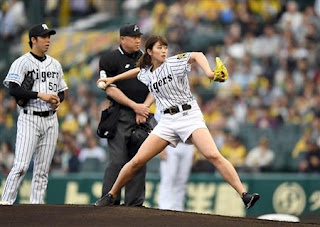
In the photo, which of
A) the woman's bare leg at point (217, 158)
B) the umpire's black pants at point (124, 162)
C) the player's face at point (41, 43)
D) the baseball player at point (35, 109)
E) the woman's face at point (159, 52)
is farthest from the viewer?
the umpire's black pants at point (124, 162)

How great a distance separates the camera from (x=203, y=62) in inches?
369

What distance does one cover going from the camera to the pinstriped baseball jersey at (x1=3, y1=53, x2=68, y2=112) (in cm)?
1053

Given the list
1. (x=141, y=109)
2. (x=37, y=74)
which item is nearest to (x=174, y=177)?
(x=141, y=109)

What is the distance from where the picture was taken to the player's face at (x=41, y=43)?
10602mm

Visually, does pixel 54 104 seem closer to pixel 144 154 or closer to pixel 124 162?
pixel 124 162

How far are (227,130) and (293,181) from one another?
5.47ft

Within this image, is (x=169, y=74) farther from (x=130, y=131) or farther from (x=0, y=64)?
(x=0, y=64)

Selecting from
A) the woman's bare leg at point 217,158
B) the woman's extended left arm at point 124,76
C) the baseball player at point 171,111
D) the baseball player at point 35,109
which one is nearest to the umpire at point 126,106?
the woman's extended left arm at point 124,76

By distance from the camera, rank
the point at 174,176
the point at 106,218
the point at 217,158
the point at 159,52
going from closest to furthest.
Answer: the point at 106,218 → the point at 217,158 → the point at 159,52 → the point at 174,176

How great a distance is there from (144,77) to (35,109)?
4.31 feet

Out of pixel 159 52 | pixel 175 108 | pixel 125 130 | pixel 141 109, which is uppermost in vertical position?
pixel 159 52

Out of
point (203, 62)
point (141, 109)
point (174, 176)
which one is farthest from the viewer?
point (174, 176)

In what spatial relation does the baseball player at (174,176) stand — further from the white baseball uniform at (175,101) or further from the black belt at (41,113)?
the white baseball uniform at (175,101)

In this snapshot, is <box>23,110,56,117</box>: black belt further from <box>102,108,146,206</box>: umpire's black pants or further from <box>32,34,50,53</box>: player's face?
<box>102,108,146,206</box>: umpire's black pants
